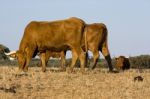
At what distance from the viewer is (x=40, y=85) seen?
59.2 feet

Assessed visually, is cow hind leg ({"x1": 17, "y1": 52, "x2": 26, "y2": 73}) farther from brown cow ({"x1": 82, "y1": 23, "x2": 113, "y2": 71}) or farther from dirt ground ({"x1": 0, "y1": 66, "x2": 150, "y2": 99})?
dirt ground ({"x1": 0, "y1": 66, "x2": 150, "y2": 99})

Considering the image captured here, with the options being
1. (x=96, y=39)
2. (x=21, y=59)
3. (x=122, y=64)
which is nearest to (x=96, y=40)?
(x=96, y=39)

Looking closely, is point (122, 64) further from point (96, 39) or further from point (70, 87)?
point (70, 87)

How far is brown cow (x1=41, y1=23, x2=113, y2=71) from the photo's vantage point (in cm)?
2585

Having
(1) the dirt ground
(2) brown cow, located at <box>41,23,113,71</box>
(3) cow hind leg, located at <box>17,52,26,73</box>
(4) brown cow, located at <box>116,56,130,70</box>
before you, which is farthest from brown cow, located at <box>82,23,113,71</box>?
(1) the dirt ground

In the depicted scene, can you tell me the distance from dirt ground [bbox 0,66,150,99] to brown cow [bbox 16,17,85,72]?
11.2 ft

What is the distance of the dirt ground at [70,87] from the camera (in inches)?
642

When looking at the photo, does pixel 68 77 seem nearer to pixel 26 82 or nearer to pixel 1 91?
pixel 26 82

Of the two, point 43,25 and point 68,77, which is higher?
point 43,25

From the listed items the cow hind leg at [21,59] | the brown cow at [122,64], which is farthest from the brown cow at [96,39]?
the brown cow at [122,64]

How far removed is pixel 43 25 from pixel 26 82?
7168mm

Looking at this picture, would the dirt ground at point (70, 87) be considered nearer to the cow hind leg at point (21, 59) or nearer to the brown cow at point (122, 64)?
the cow hind leg at point (21, 59)

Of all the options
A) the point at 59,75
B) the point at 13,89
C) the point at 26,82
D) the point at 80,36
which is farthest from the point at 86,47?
the point at 13,89

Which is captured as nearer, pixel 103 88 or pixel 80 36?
pixel 103 88
